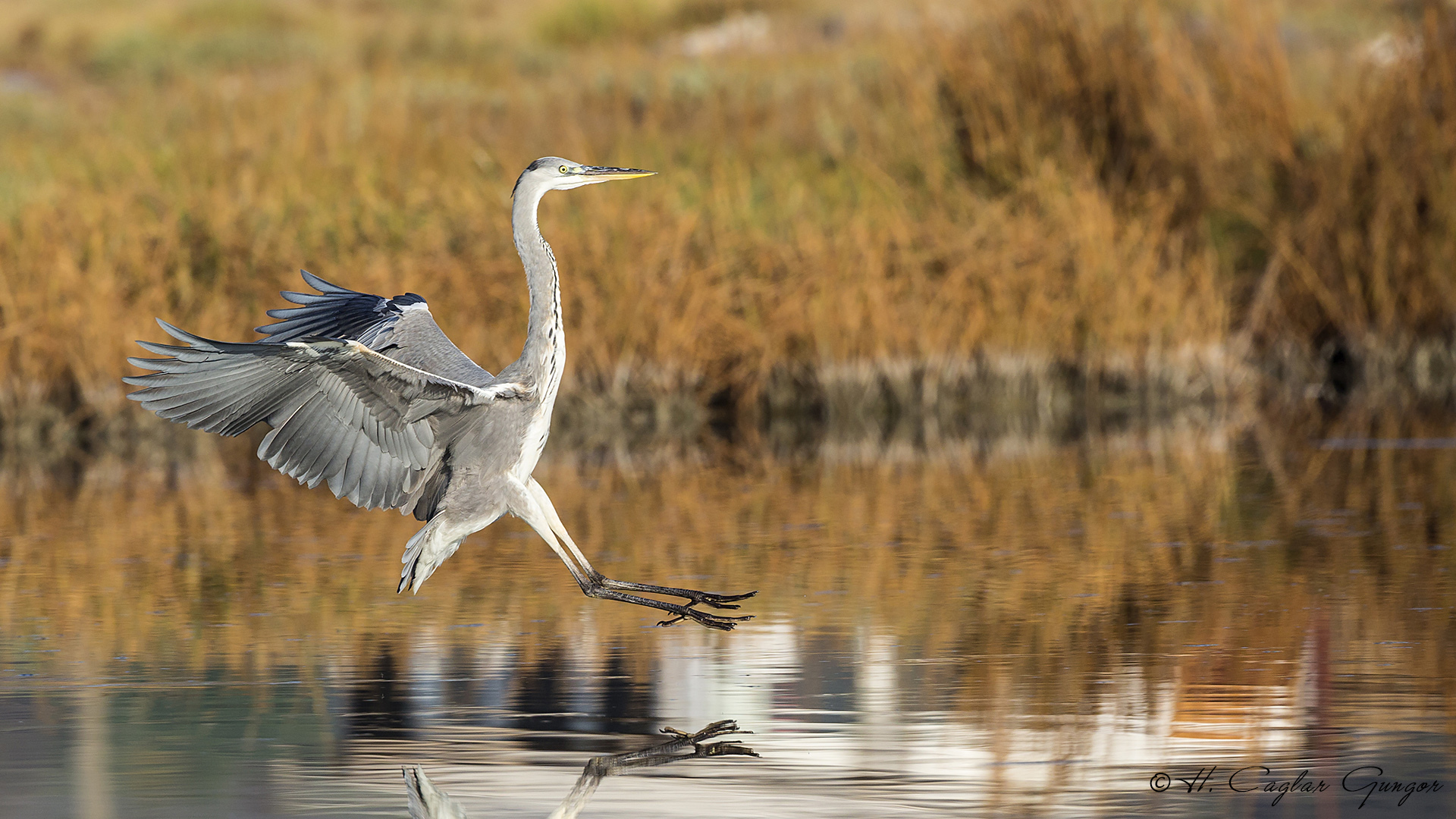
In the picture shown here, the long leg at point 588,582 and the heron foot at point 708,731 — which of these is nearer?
the heron foot at point 708,731

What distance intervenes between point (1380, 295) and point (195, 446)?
8110 millimetres

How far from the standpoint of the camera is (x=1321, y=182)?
48.1ft

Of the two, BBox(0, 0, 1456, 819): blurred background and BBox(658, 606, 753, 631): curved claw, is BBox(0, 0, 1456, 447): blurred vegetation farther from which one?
BBox(658, 606, 753, 631): curved claw

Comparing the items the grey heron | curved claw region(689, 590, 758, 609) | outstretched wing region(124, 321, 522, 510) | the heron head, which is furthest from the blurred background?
the heron head

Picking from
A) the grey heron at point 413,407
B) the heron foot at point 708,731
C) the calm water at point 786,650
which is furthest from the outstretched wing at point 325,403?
the heron foot at point 708,731

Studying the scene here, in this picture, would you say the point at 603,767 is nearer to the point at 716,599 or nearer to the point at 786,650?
the point at 786,650

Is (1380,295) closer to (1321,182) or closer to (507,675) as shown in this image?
(1321,182)

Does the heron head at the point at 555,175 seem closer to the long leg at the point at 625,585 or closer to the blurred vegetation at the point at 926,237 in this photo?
the long leg at the point at 625,585

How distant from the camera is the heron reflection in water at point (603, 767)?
460 centimetres

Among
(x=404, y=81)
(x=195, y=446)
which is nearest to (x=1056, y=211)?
(x=195, y=446)

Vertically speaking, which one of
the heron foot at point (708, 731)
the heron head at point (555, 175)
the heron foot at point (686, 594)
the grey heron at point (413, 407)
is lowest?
the heron foot at point (708, 731)

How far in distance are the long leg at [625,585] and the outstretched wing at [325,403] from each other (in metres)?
0.36

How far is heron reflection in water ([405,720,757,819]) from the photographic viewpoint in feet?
15.1

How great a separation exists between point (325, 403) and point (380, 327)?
677 mm
